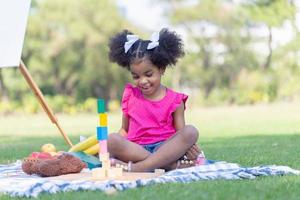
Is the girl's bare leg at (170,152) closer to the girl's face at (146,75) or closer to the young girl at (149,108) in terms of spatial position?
the young girl at (149,108)

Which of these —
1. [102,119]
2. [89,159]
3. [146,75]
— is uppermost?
[146,75]

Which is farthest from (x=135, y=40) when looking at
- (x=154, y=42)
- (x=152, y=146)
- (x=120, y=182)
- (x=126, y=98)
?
(x=120, y=182)

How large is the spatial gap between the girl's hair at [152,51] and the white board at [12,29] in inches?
31.9

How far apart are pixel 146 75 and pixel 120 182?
3.61 ft

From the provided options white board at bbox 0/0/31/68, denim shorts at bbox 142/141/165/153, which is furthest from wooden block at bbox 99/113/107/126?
white board at bbox 0/0/31/68

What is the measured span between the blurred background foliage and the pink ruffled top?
19.1 m

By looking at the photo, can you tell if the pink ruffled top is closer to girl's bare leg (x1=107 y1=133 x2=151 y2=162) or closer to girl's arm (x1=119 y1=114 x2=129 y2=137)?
girl's arm (x1=119 y1=114 x2=129 y2=137)

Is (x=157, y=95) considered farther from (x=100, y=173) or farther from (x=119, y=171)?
(x=100, y=173)

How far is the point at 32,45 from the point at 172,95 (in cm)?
2132

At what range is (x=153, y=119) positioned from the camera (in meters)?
3.99

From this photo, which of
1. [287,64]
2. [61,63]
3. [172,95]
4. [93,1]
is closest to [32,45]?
[61,63]

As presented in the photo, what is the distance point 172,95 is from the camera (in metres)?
4.04

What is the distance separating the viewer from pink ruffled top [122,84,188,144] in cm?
398

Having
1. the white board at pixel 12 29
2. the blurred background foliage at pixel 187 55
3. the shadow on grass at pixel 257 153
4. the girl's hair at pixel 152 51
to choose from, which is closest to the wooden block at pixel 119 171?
the girl's hair at pixel 152 51
